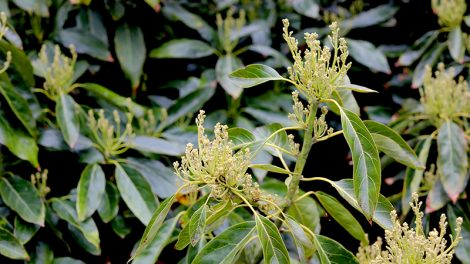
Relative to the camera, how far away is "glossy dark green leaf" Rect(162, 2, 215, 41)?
239 centimetres

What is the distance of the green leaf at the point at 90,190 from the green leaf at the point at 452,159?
101cm

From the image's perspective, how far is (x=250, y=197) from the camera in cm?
124

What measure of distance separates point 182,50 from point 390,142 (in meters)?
1.15

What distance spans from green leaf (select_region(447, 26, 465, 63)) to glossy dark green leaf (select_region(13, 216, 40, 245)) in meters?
1.48

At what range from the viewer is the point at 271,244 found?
3.91 ft

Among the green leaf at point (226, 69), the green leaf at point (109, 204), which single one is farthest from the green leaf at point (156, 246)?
the green leaf at point (226, 69)

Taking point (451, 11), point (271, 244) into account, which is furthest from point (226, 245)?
point (451, 11)

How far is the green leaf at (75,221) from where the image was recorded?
5.79 ft

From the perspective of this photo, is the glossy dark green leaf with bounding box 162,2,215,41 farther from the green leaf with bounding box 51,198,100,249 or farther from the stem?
the stem

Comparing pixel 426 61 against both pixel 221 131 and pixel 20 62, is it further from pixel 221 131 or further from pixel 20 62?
pixel 20 62

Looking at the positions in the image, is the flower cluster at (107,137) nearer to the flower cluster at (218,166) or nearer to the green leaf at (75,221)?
the green leaf at (75,221)

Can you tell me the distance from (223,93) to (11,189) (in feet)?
2.71

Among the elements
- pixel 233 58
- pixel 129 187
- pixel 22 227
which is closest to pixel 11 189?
pixel 22 227

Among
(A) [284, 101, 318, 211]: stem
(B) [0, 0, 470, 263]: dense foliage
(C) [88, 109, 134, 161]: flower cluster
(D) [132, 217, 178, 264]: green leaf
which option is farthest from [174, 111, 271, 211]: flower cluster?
(C) [88, 109, 134, 161]: flower cluster
